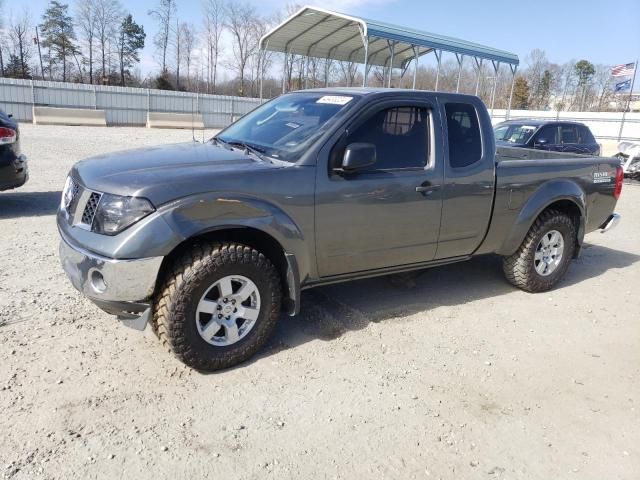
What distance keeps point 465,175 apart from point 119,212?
282 centimetres

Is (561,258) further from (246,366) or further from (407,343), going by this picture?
(246,366)

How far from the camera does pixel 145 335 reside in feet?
12.4

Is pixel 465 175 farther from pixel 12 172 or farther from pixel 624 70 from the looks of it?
pixel 624 70

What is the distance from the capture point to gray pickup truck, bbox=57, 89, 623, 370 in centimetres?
309

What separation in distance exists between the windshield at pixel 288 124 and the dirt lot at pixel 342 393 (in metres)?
1.46

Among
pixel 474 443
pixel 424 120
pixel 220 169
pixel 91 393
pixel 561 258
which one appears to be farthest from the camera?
pixel 561 258

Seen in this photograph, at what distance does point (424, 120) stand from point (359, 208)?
3.48ft

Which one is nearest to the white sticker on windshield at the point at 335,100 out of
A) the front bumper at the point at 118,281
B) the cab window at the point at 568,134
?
the front bumper at the point at 118,281

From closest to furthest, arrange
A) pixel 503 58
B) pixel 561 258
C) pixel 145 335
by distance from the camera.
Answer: pixel 145 335, pixel 561 258, pixel 503 58

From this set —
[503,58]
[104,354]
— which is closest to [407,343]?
[104,354]

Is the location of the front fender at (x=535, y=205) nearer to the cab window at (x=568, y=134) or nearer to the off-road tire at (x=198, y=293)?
the off-road tire at (x=198, y=293)

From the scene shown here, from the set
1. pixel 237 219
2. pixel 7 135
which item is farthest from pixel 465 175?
pixel 7 135

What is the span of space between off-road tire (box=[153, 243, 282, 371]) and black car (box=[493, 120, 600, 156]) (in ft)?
29.4

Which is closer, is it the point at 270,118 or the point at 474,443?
the point at 474,443
